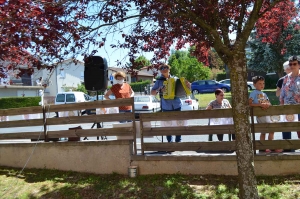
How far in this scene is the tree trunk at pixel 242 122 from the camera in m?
3.41

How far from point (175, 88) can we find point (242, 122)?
2522 millimetres

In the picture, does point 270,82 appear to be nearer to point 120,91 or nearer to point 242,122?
point 120,91

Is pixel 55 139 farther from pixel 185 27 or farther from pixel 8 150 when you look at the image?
pixel 185 27

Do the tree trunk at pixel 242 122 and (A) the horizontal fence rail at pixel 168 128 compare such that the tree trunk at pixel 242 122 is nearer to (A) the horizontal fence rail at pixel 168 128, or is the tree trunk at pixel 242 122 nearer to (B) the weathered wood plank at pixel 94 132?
(A) the horizontal fence rail at pixel 168 128

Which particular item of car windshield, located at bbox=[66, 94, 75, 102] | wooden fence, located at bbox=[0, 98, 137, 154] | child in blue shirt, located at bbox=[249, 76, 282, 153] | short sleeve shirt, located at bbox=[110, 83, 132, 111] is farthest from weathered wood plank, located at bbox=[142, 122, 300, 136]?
car windshield, located at bbox=[66, 94, 75, 102]

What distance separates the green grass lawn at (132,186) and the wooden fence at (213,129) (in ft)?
1.58

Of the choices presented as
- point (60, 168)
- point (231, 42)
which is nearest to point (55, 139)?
point (60, 168)

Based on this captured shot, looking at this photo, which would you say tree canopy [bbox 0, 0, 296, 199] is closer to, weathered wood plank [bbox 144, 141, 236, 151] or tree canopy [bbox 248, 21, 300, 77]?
A: weathered wood plank [bbox 144, 141, 236, 151]

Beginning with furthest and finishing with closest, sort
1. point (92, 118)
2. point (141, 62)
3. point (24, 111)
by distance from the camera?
point (24, 111) → point (92, 118) → point (141, 62)

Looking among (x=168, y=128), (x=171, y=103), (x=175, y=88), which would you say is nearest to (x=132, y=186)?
(x=168, y=128)

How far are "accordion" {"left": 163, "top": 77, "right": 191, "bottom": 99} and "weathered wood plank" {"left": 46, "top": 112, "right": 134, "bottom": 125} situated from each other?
864 mm

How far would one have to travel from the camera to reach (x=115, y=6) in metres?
4.39

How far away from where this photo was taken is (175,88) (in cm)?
584

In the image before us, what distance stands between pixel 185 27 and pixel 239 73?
1112 mm
